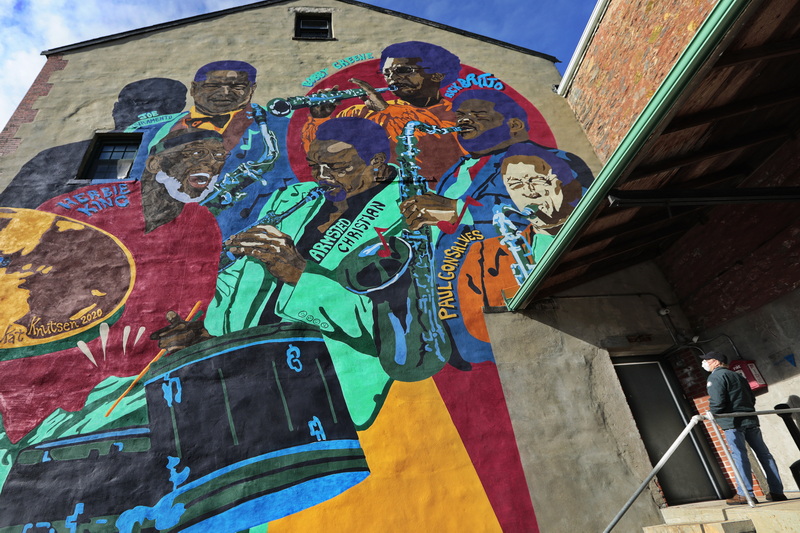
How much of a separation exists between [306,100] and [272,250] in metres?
3.55

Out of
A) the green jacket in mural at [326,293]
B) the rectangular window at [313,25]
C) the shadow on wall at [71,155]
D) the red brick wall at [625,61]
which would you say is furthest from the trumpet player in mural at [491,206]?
the shadow on wall at [71,155]

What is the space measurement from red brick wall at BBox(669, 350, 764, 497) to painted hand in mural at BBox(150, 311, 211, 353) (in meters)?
6.66

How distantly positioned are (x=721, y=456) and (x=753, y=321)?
1.85 metres

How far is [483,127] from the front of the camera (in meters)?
9.39

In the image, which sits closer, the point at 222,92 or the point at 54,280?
the point at 54,280

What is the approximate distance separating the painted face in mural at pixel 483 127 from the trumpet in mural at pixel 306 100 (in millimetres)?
2025

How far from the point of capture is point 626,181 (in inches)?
201

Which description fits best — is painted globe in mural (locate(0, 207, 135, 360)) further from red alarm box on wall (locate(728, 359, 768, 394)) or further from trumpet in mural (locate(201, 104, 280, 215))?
red alarm box on wall (locate(728, 359, 768, 394))

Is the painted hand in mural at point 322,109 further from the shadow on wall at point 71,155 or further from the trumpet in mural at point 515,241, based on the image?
the trumpet in mural at point 515,241

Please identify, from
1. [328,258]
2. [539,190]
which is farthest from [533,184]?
[328,258]

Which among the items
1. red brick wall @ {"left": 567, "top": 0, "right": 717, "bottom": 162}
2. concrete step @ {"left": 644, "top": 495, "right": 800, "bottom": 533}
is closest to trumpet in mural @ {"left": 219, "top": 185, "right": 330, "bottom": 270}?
red brick wall @ {"left": 567, "top": 0, "right": 717, "bottom": 162}

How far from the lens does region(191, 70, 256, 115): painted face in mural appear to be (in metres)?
9.19

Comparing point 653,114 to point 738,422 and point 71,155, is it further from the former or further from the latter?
point 71,155

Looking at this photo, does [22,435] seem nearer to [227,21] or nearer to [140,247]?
[140,247]
